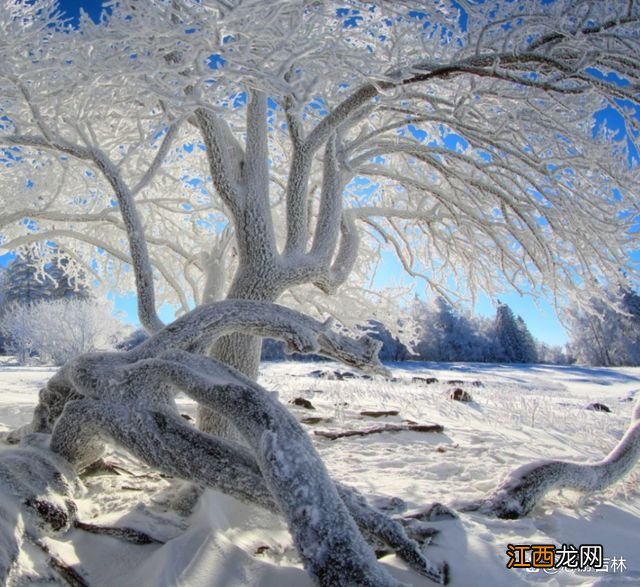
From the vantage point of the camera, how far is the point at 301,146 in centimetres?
509

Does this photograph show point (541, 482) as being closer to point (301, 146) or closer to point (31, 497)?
point (31, 497)

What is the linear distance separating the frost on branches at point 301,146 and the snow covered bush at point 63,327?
23.3 metres

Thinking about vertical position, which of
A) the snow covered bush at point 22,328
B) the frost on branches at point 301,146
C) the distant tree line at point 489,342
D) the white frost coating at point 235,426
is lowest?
the distant tree line at point 489,342

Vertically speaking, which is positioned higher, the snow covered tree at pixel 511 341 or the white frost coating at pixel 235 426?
the white frost coating at pixel 235 426

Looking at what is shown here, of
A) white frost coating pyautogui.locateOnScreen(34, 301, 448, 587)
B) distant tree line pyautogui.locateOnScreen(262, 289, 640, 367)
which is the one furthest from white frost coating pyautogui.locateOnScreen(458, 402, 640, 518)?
distant tree line pyautogui.locateOnScreen(262, 289, 640, 367)

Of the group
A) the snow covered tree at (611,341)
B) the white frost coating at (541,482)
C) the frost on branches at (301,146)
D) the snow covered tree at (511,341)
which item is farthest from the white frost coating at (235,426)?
the snow covered tree at (511,341)

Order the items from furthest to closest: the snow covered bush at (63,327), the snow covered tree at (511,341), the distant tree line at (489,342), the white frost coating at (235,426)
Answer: the snow covered tree at (511,341)
the distant tree line at (489,342)
the snow covered bush at (63,327)
the white frost coating at (235,426)

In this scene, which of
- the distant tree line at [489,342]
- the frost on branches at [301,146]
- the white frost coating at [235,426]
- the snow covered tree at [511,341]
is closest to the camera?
the white frost coating at [235,426]

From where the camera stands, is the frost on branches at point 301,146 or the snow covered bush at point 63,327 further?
the snow covered bush at point 63,327

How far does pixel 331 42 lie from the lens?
12.4ft

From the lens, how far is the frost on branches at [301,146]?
3.24 m

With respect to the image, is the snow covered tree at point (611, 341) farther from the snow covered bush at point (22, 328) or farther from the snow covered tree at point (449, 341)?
the snow covered bush at point (22, 328)

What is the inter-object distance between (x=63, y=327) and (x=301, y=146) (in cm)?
2894

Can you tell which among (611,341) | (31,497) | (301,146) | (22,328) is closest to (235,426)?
(31,497)
